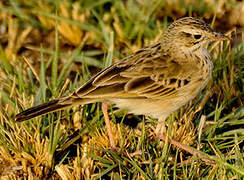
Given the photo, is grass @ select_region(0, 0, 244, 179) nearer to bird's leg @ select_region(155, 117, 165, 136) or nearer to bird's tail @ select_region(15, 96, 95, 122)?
bird's leg @ select_region(155, 117, 165, 136)

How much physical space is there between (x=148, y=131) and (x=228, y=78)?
123 cm

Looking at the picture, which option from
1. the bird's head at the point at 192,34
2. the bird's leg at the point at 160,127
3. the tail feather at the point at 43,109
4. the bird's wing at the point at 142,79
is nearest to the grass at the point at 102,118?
the bird's leg at the point at 160,127

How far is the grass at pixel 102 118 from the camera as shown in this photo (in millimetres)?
4445

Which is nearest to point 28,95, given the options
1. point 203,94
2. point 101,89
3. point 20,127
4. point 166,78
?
point 20,127

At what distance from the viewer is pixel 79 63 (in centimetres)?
671

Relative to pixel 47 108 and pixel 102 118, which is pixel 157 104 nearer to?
pixel 102 118

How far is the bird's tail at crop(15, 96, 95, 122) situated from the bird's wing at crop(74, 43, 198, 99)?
0.09m

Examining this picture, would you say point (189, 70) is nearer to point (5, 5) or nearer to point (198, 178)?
point (198, 178)

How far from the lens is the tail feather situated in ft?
14.5

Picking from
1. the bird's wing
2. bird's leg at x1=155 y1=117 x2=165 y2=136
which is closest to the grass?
bird's leg at x1=155 y1=117 x2=165 y2=136

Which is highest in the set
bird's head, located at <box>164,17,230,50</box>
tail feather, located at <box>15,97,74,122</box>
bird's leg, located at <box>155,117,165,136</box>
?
bird's head, located at <box>164,17,230,50</box>

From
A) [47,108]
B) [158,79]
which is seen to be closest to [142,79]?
[158,79]

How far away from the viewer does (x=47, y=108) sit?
4473 mm

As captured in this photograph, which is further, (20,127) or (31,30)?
(31,30)
